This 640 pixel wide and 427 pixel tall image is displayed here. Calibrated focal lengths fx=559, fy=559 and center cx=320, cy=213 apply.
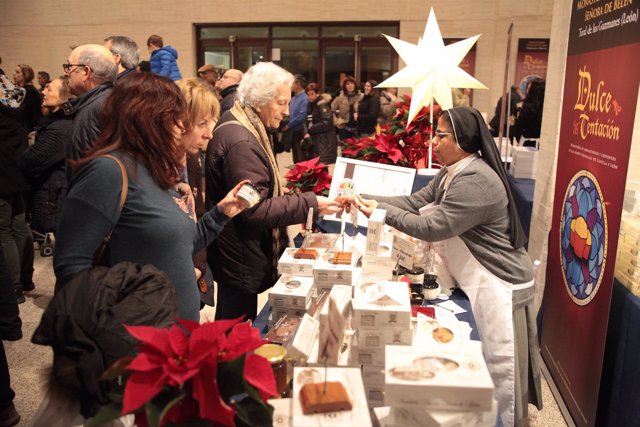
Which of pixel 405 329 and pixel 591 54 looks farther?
pixel 591 54

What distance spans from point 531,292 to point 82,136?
6.90ft

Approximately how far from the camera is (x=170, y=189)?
1.76m

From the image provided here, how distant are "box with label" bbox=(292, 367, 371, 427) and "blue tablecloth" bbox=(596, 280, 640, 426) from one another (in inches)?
59.7

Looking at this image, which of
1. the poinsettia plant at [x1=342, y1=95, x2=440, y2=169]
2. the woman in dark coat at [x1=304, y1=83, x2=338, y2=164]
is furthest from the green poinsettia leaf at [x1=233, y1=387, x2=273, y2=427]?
the woman in dark coat at [x1=304, y1=83, x2=338, y2=164]

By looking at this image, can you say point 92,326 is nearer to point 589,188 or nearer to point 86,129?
point 86,129

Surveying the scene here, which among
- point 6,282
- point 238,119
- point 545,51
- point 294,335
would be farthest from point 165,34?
point 294,335

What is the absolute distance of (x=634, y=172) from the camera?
3.13 metres

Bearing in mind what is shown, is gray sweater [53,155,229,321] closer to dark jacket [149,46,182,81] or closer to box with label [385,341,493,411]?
box with label [385,341,493,411]

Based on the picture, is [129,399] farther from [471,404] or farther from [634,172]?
[634,172]

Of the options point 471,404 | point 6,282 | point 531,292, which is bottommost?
point 6,282

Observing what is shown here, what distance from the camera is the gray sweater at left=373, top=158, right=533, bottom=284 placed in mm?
2223

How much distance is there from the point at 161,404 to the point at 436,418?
1.87ft

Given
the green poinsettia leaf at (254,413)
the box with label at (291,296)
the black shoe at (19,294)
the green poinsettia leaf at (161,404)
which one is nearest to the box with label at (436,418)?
the green poinsettia leaf at (254,413)

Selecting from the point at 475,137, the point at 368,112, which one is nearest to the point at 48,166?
the point at 475,137
